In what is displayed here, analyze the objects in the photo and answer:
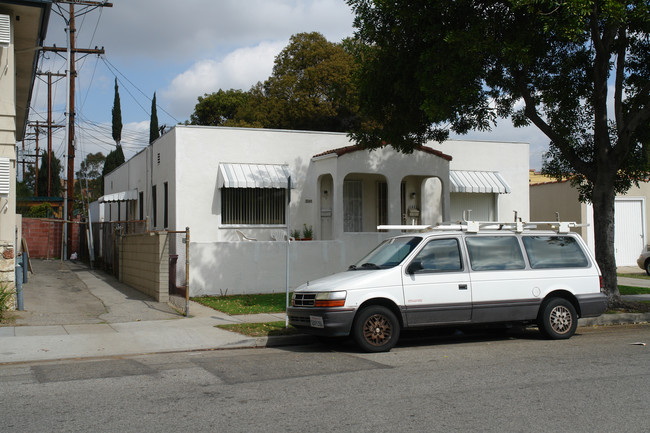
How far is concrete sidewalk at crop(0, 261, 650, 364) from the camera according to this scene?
998 centimetres

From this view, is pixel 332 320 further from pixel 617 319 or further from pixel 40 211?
pixel 40 211

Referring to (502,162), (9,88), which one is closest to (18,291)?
(9,88)

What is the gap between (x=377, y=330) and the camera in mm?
9484

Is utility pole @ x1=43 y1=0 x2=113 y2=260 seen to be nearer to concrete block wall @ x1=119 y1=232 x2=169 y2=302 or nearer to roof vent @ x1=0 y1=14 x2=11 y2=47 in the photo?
concrete block wall @ x1=119 y1=232 x2=169 y2=302

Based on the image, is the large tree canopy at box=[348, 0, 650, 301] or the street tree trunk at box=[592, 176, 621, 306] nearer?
the large tree canopy at box=[348, 0, 650, 301]

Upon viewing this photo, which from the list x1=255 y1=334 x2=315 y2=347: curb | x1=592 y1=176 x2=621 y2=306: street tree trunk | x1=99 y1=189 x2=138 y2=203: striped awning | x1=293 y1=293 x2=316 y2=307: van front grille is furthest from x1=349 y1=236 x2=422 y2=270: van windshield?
x1=99 y1=189 x2=138 y2=203: striped awning

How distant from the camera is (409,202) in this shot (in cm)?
2097

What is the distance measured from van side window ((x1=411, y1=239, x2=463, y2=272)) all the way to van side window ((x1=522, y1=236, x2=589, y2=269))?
139cm

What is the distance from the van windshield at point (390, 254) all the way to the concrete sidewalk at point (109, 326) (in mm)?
1748

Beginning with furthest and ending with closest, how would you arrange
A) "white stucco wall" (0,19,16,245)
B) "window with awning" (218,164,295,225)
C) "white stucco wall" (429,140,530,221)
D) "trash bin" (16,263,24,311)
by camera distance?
"white stucco wall" (429,140,530,221), "window with awning" (218,164,295,225), "white stucco wall" (0,19,16,245), "trash bin" (16,263,24,311)

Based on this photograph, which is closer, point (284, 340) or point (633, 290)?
point (284, 340)

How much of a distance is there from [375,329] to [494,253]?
8.43 ft

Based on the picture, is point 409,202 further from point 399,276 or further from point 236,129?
point 399,276

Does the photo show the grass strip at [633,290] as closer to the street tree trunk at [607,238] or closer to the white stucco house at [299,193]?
the street tree trunk at [607,238]
